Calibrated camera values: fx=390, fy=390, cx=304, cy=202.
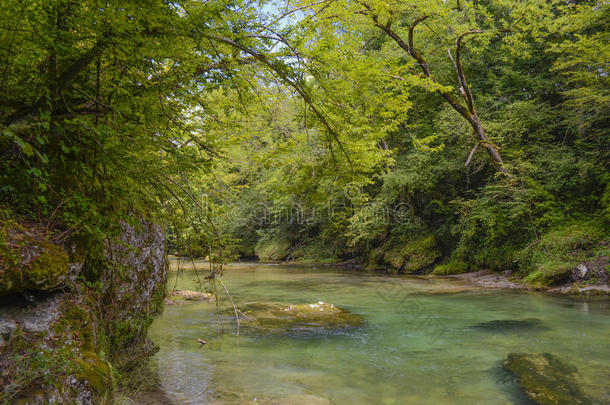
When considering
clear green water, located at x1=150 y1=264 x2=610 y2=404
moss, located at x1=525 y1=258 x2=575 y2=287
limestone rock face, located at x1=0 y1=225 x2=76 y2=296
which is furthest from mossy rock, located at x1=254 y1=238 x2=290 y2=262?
limestone rock face, located at x1=0 y1=225 x2=76 y2=296

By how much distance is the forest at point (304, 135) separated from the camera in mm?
2768

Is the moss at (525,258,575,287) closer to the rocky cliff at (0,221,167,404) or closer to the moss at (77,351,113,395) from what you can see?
the rocky cliff at (0,221,167,404)

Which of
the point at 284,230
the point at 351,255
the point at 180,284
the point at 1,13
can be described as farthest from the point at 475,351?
the point at 284,230

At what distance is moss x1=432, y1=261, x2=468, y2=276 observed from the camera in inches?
657

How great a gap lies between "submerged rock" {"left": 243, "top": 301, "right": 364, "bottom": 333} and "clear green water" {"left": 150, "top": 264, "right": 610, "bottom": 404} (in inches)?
15.2

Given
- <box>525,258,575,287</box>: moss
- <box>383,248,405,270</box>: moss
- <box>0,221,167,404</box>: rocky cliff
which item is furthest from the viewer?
<box>383,248,405,270</box>: moss

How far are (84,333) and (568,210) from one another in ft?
51.8

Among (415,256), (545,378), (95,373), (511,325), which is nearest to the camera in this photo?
(95,373)

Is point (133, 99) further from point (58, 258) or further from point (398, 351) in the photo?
point (398, 351)

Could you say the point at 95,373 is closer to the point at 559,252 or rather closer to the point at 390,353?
the point at 390,353

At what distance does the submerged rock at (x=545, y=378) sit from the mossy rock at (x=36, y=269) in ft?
17.0

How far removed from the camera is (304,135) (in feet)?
17.3

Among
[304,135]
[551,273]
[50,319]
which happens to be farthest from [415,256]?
[50,319]

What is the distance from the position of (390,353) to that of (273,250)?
23.7 metres
